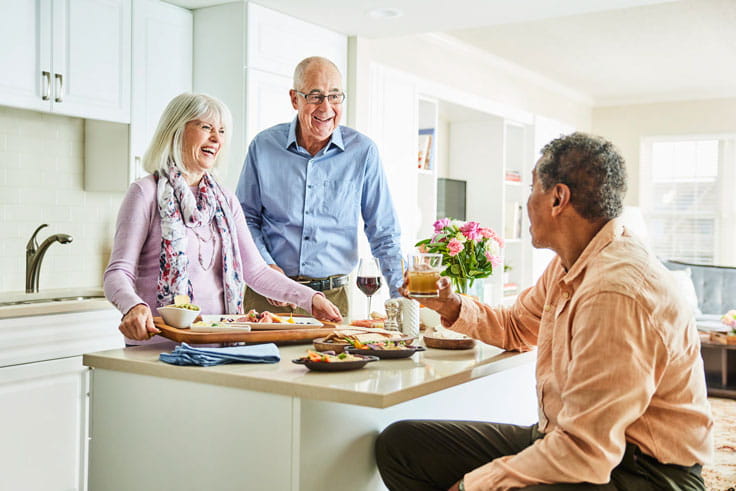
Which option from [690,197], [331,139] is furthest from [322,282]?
[690,197]

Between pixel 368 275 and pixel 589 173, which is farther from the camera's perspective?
pixel 368 275

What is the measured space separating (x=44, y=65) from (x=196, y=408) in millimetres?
2216

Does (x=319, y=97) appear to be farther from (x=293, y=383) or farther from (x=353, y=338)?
(x=293, y=383)

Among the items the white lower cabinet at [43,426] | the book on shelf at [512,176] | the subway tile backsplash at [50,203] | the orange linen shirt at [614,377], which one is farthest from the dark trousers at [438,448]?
the book on shelf at [512,176]

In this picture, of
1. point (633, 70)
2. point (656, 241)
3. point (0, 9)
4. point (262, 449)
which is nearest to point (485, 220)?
point (633, 70)

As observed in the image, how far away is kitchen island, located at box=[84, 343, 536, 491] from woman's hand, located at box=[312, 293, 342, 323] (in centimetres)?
31

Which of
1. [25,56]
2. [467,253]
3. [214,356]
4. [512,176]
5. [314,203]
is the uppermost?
[25,56]

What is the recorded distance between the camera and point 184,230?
87.6 inches

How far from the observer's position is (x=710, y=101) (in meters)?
8.11

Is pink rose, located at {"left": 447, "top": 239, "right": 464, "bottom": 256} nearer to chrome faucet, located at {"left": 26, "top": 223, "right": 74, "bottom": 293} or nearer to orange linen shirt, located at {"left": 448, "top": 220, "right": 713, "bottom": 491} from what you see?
orange linen shirt, located at {"left": 448, "top": 220, "right": 713, "bottom": 491}

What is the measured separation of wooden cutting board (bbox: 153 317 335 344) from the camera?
6.28ft

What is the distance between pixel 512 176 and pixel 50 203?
4525mm

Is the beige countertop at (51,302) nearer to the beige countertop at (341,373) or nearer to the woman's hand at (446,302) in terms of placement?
the beige countertop at (341,373)

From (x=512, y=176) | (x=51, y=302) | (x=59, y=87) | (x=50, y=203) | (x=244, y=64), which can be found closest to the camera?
(x=51, y=302)
